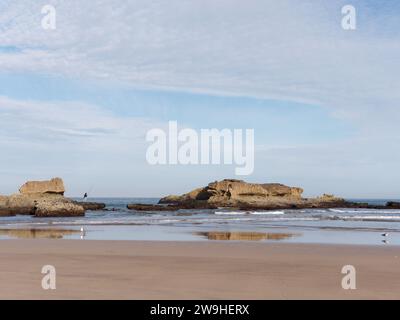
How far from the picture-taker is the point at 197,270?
11.6m

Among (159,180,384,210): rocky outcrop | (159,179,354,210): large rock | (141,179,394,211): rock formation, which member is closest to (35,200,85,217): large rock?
(141,179,394,211): rock formation

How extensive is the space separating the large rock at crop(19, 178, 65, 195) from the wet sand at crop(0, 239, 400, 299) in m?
40.8

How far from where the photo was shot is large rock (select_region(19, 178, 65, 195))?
2235 inches

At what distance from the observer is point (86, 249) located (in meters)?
15.9

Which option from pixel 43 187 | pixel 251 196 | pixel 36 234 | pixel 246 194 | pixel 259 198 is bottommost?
pixel 259 198

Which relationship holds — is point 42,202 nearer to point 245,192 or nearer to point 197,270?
point 197,270

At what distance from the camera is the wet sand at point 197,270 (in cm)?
883

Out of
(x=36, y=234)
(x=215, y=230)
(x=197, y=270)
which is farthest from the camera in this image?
(x=215, y=230)

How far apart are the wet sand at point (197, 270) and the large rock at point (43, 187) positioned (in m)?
40.8

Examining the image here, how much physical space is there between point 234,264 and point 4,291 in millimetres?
5873

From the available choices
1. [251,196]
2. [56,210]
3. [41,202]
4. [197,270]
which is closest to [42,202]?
[41,202]

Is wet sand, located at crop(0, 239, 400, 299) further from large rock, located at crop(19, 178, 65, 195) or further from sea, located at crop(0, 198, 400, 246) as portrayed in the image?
large rock, located at crop(19, 178, 65, 195)

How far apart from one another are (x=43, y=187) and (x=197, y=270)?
4913 centimetres
